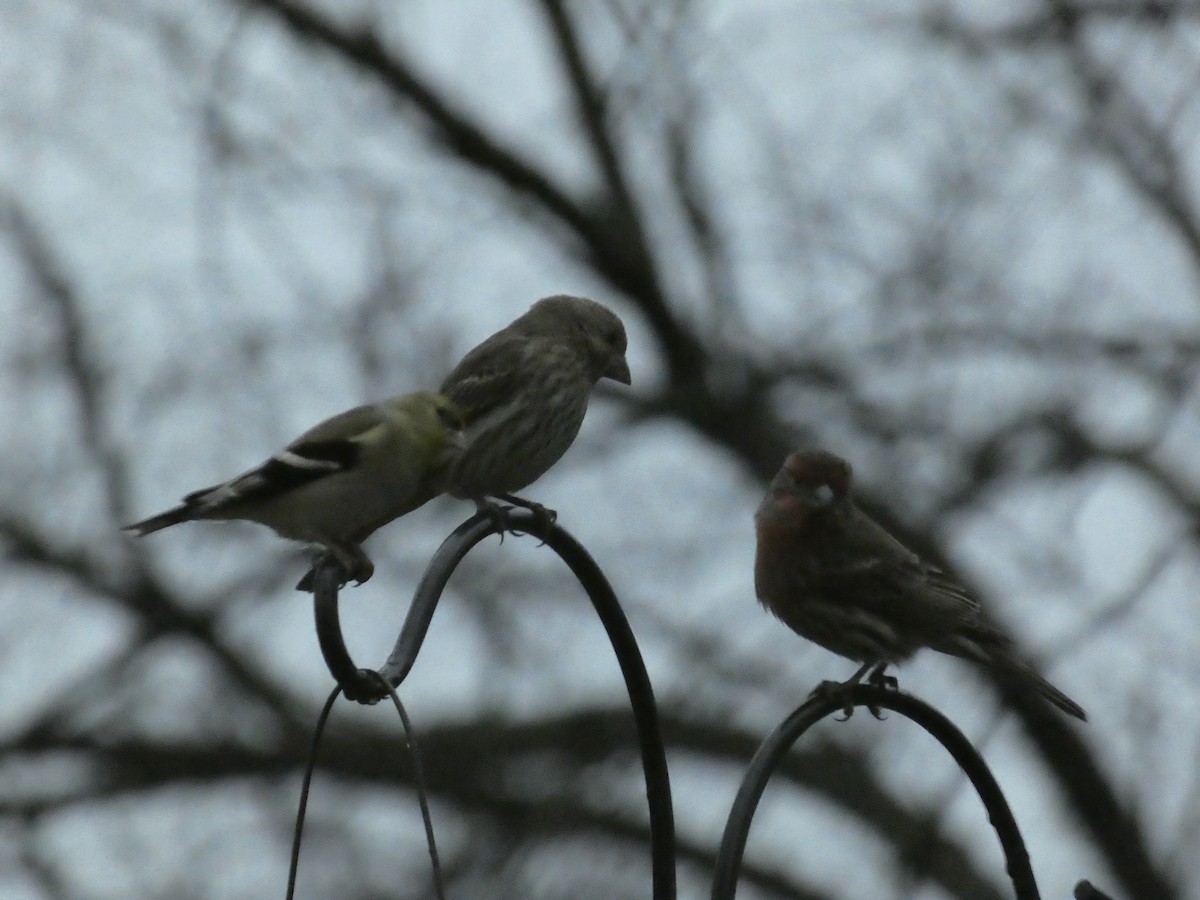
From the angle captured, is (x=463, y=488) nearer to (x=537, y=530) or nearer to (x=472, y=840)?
(x=537, y=530)

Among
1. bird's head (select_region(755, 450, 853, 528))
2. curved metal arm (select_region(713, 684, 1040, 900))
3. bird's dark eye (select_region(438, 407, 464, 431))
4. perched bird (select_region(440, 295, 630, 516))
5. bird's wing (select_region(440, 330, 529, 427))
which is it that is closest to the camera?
curved metal arm (select_region(713, 684, 1040, 900))

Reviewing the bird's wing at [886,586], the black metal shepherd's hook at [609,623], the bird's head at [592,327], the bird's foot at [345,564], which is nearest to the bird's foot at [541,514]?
the black metal shepherd's hook at [609,623]

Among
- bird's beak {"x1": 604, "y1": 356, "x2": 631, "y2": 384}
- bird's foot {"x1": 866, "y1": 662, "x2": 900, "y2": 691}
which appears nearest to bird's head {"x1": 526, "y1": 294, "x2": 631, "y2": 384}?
bird's beak {"x1": 604, "y1": 356, "x2": 631, "y2": 384}

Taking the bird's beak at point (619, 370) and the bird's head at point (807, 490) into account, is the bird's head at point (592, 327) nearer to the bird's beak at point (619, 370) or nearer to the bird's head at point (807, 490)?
the bird's beak at point (619, 370)

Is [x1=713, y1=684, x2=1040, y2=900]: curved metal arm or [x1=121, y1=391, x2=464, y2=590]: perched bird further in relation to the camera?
[x1=121, y1=391, x2=464, y2=590]: perched bird

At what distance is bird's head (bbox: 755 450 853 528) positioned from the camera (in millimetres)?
6652

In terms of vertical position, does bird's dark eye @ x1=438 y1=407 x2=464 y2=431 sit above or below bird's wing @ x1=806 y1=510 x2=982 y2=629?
below

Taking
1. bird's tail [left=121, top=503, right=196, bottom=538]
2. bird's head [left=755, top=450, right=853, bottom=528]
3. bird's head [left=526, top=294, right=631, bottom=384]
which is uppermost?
bird's head [left=755, top=450, right=853, bottom=528]

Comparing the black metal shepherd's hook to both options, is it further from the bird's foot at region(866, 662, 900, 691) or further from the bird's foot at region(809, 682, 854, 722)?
the bird's foot at region(866, 662, 900, 691)

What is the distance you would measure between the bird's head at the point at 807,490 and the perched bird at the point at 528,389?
3.29 feet

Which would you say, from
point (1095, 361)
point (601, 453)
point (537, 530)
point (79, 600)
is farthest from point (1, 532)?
point (537, 530)

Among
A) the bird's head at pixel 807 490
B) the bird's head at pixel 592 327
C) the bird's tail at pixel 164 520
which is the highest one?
the bird's head at pixel 807 490

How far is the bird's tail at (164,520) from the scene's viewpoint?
16.1ft

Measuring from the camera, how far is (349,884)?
12.9m
